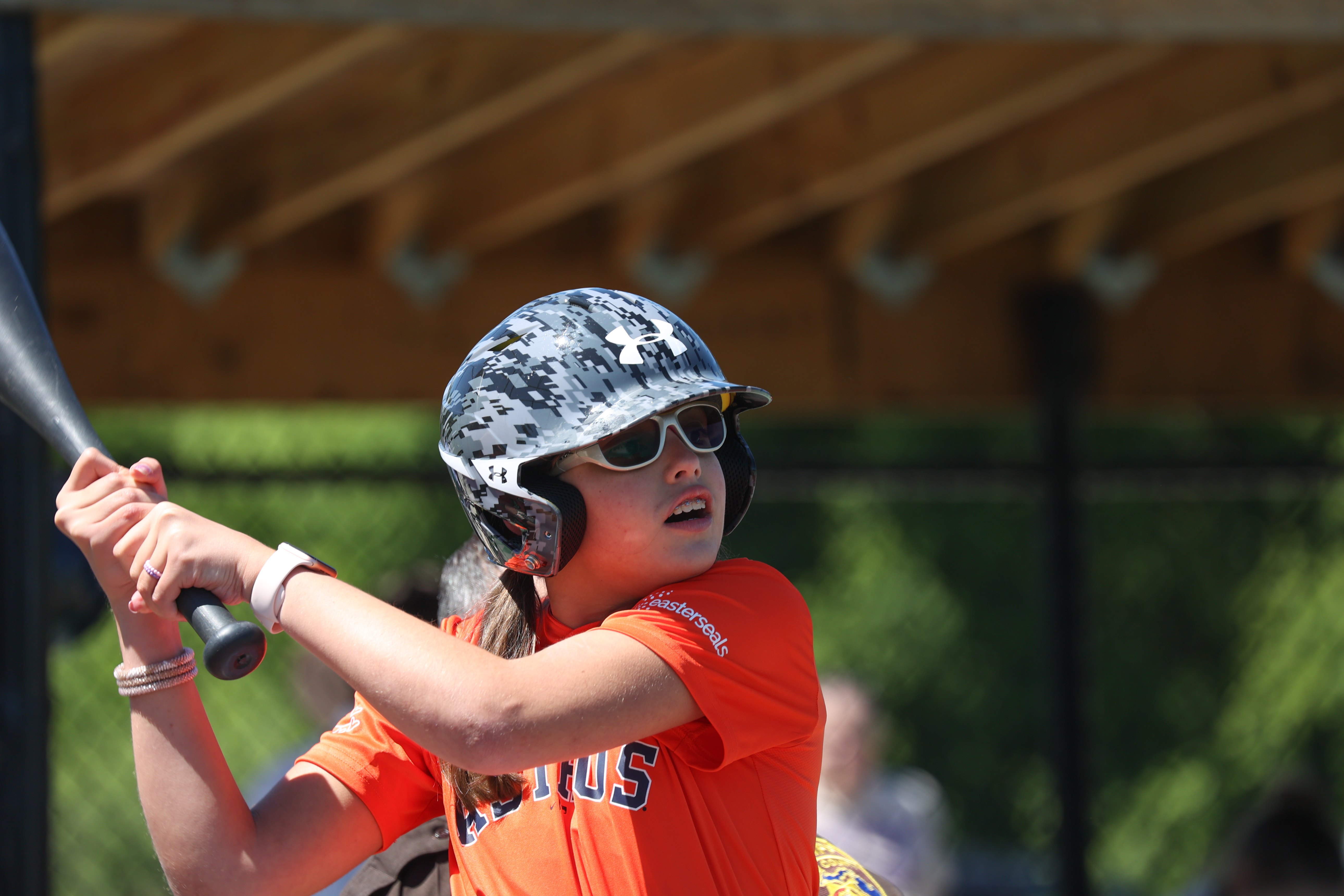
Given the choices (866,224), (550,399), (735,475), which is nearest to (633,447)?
(550,399)

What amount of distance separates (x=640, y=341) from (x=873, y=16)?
1235mm

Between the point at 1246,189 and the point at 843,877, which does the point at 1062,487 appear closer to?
the point at 1246,189

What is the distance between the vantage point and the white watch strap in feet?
5.05

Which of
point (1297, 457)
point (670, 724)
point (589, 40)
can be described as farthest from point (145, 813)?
point (1297, 457)

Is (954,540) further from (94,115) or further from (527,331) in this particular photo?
(527,331)

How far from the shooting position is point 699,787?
1650 mm

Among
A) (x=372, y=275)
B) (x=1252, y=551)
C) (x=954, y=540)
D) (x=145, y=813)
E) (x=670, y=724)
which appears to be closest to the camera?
(x=670, y=724)

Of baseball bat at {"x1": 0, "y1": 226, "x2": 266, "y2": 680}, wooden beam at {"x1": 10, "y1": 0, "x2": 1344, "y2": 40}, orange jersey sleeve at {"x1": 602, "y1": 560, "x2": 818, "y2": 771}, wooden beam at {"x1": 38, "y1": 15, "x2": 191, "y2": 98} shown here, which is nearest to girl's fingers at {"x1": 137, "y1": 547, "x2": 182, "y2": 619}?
baseball bat at {"x1": 0, "y1": 226, "x2": 266, "y2": 680}

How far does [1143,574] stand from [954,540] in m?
1.83

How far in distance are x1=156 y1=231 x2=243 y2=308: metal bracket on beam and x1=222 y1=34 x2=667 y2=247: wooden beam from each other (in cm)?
8

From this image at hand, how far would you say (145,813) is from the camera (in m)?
1.73

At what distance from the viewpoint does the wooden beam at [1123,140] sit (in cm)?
398

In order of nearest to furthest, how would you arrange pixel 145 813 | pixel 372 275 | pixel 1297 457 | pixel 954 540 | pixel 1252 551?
pixel 145 813 < pixel 372 275 < pixel 1297 457 < pixel 1252 551 < pixel 954 540

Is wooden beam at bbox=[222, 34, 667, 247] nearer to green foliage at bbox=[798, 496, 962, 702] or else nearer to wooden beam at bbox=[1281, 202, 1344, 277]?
wooden beam at bbox=[1281, 202, 1344, 277]
